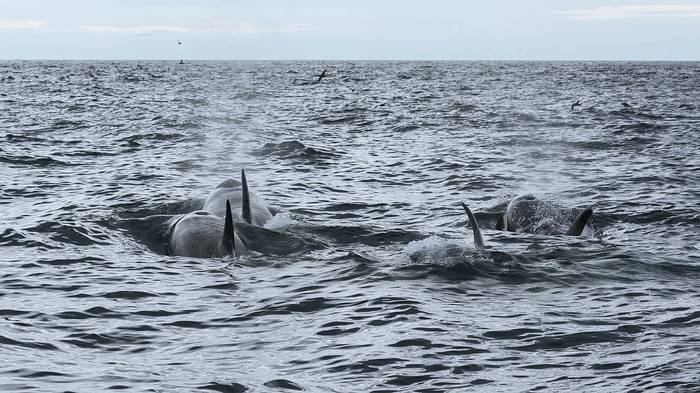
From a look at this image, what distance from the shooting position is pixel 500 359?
7664 mm

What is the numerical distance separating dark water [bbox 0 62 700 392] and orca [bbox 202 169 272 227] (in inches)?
16.1

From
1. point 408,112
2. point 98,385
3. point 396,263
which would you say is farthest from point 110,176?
point 408,112

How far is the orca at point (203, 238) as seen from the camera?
11469 mm

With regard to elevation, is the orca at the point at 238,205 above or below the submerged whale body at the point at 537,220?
above

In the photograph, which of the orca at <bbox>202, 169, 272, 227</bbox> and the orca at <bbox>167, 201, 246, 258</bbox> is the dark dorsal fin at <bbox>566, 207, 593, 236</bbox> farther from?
the orca at <bbox>167, 201, 246, 258</bbox>

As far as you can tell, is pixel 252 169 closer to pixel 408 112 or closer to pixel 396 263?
pixel 396 263

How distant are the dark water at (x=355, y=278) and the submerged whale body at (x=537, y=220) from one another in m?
0.39

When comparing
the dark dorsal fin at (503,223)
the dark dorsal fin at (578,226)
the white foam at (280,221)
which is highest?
the dark dorsal fin at (578,226)

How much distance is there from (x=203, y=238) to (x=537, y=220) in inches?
202

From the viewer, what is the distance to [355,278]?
35.4 ft

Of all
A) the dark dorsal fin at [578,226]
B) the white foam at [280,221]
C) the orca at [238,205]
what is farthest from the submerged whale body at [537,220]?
the orca at [238,205]

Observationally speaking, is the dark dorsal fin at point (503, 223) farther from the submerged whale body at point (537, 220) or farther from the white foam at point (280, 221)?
the white foam at point (280, 221)

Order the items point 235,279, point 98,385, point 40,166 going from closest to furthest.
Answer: point 98,385 < point 235,279 < point 40,166

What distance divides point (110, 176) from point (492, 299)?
1244 centimetres
